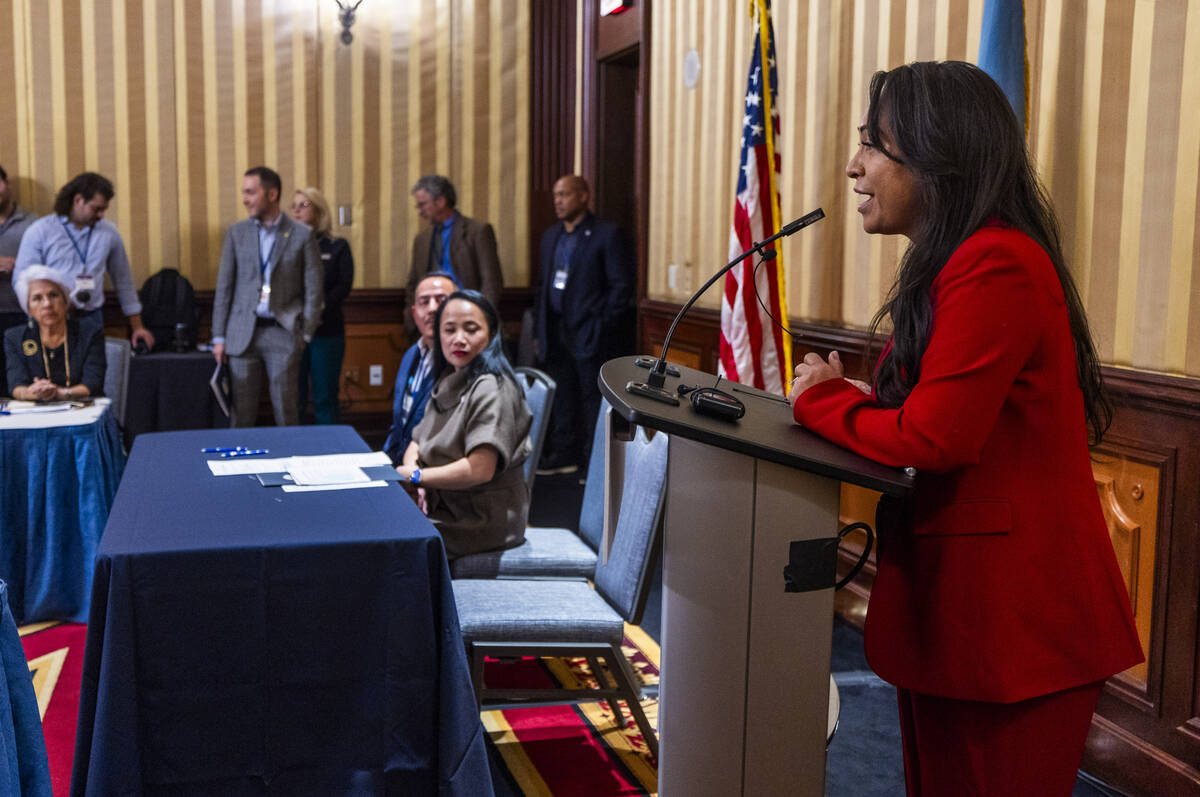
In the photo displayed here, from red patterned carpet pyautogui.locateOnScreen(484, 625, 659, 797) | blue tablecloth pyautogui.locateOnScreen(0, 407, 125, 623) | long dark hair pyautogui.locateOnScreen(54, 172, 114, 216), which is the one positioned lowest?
red patterned carpet pyautogui.locateOnScreen(484, 625, 659, 797)

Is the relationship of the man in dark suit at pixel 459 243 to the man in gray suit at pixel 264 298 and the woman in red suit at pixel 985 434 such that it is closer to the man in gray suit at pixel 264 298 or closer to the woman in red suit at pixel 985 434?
the man in gray suit at pixel 264 298

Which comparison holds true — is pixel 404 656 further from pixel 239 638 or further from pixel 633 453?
pixel 633 453

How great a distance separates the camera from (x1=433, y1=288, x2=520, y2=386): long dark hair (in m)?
3.08

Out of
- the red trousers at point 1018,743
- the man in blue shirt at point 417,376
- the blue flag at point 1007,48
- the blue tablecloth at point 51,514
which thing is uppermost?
the blue flag at point 1007,48

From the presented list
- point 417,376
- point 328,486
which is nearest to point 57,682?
point 328,486

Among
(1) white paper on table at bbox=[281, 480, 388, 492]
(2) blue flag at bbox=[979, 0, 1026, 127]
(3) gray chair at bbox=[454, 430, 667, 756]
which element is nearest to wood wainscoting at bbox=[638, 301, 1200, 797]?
(2) blue flag at bbox=[979, 0, 1026, 127]

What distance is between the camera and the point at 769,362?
395 centimetres

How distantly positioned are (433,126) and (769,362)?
430cm

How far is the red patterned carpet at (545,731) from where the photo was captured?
8.79ft

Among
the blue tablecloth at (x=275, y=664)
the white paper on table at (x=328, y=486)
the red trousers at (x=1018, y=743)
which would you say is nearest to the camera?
the red trousers at (x=1018, y=743)

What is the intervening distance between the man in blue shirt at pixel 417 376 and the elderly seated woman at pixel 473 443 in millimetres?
235

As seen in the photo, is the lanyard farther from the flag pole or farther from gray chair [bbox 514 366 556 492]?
the flag pole

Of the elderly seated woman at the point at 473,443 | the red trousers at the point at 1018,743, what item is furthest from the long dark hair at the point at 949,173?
the elderly seated woman at the point at 473,443

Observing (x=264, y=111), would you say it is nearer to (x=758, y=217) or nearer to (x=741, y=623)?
(x=758, y=217)
